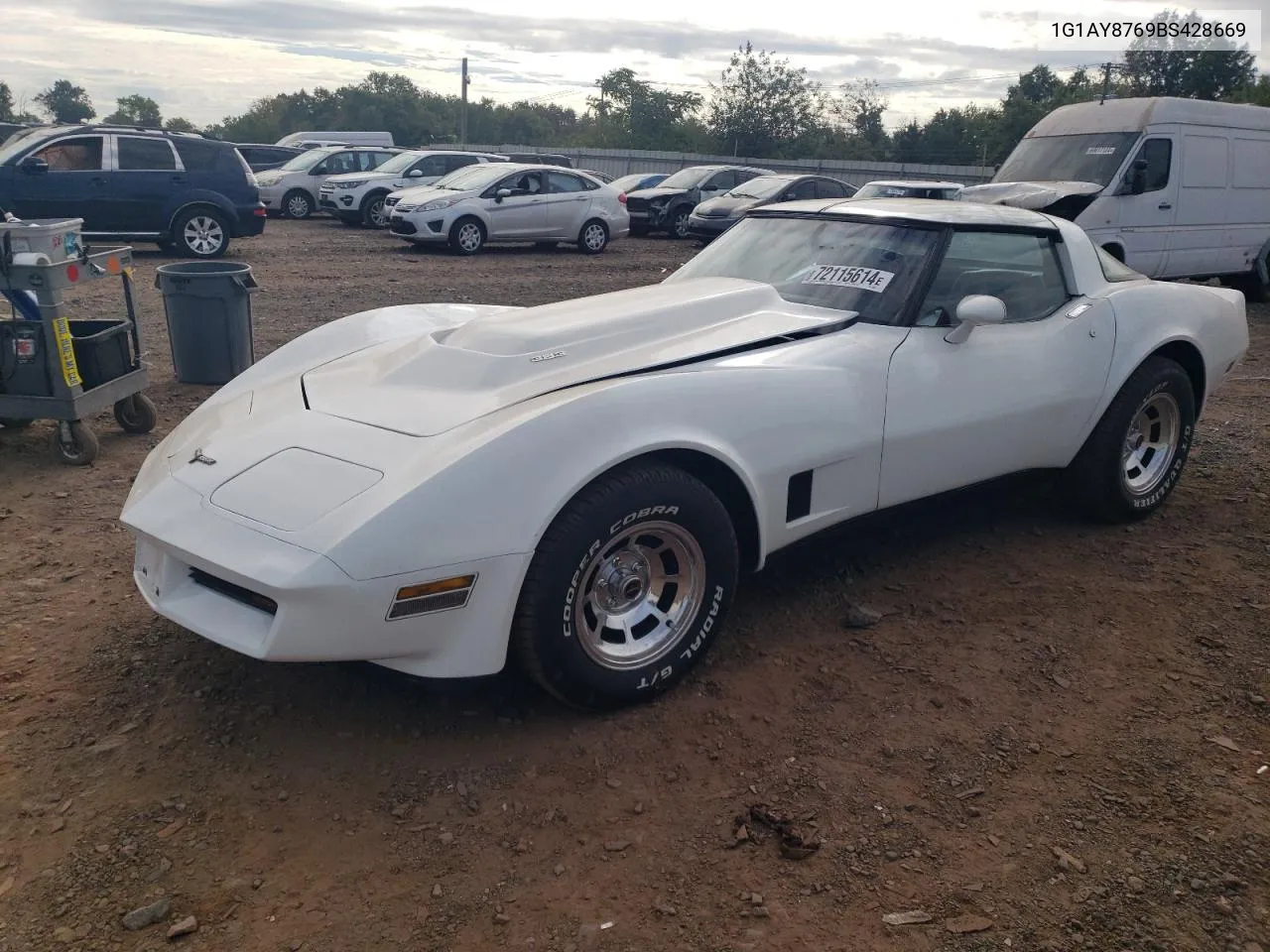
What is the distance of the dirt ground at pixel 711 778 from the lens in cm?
235

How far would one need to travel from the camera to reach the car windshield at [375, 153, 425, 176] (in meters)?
19.4

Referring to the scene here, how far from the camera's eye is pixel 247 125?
63.9 metres

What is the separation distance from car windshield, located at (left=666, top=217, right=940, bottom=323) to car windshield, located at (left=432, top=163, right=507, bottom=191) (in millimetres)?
11886

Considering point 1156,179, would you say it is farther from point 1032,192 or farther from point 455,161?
point 455,161

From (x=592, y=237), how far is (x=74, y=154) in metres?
7.29

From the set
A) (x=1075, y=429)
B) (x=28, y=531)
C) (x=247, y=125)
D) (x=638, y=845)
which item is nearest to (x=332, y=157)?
(x=28, y=531)

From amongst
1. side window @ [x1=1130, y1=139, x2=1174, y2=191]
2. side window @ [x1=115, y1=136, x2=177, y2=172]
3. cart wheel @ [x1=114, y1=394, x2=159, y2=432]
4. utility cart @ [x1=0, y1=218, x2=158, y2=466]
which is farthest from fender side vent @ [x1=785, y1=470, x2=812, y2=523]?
side window @ [x1=115, y1=136, x2=177, y2=172]

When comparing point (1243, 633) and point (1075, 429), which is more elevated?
point (1075, 429)

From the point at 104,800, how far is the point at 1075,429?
12.5 ft

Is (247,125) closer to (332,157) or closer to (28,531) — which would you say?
(332,157)

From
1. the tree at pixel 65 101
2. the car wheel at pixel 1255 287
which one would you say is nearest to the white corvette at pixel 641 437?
the car wheel at pixel 1255 287

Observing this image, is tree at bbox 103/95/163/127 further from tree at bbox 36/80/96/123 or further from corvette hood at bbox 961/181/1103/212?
corvette hood at bbox 961/181/1103/212

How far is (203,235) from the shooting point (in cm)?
1334

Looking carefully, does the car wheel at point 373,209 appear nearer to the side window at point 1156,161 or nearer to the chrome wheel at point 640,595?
the side window at point 1156,161
